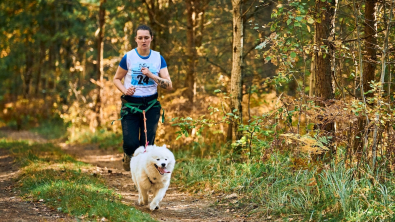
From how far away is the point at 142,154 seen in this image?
5.63 m

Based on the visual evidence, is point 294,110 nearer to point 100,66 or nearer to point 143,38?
point 143,38

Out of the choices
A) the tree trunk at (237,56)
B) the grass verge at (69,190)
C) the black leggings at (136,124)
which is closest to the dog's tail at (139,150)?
the black leggings at (136,124)

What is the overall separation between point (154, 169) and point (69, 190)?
53.3 inches

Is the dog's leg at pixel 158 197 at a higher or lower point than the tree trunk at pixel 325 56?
lower

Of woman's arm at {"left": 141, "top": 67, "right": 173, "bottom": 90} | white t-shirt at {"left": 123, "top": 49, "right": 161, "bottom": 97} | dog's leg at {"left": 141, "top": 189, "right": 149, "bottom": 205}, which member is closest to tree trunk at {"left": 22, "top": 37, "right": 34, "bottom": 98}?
white t-shirt at {"left": 123, "top": 49, "right": 161, "bottom": 97}

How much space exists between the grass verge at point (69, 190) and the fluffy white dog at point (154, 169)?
1.47ft

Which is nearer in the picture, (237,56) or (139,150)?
(139,150)

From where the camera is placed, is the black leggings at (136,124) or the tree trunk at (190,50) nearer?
the black leggings at (136,124)

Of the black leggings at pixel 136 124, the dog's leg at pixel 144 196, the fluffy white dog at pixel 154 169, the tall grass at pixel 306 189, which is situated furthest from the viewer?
the black leggings at pixel 136 124

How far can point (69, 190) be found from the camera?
5.72m

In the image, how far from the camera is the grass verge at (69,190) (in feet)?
15.7

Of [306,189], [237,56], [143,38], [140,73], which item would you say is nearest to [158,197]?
[140,73]

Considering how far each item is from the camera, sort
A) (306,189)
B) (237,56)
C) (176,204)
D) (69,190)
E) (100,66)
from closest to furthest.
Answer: (306,189)
(69,190)
(176,204)
(237,56)
(100,66)

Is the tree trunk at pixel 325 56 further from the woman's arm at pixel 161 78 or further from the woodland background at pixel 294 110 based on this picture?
the woman's arm at pixel 161 78
